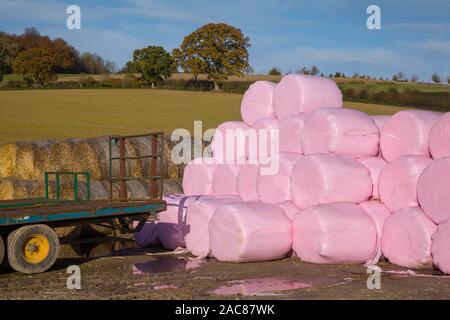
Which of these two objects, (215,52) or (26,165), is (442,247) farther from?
(215,52)

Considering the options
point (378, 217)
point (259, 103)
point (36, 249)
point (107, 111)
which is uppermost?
point (259, 103)

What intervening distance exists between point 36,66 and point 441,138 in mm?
49936

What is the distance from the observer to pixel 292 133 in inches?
428

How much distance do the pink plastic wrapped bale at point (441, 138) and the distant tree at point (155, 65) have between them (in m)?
47.3

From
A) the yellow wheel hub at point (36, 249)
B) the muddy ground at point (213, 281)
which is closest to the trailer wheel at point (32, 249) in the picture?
the yellow wheel hub at point (36, 249)

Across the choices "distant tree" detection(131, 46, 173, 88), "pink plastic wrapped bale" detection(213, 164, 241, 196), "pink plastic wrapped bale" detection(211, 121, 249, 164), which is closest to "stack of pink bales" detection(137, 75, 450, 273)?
"pink plastic wrapped bale" detection(213, 164, 241, 196)

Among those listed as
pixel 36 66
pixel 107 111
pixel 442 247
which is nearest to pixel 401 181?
pixel 442 247

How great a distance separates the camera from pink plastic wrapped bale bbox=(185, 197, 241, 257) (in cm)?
1064

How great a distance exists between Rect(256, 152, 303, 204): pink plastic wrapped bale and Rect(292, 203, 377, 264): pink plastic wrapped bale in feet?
2.54

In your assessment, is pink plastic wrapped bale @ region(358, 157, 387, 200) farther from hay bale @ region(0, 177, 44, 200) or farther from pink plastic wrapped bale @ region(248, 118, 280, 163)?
hay bale @ region(0, 177, 44, 200)

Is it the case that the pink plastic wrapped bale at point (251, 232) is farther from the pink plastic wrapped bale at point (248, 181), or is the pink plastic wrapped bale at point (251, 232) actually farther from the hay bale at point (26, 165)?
the hay bale at point (26, 165)

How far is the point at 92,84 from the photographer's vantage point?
55656 millimetres

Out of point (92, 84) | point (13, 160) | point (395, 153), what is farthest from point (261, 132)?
point (92, 84)
